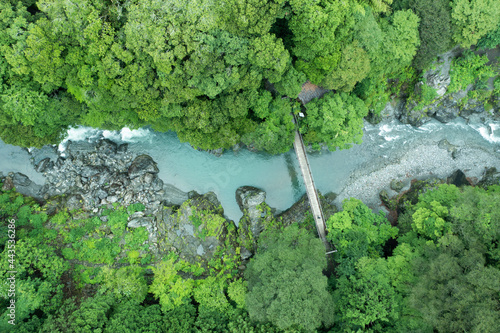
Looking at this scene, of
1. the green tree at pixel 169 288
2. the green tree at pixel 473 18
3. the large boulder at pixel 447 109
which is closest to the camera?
the green tree at pixel 473 18

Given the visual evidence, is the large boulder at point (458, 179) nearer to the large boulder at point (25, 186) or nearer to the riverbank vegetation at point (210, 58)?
the riverbank vegetation at point (210, 58)

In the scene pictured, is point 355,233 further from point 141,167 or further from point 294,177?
point 141,167

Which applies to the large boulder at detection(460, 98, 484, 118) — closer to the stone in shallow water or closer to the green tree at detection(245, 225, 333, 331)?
the green tree at detection(245, 225, 333, 331)

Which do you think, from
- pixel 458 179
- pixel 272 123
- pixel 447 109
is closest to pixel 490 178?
pixel 458 179

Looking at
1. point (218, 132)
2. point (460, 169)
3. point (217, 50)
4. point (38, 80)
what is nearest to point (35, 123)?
point (38, 80)

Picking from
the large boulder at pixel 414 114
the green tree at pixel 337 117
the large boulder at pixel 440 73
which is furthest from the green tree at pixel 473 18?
the green tree at pixel 337 117

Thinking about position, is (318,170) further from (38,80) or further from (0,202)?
(0,202)

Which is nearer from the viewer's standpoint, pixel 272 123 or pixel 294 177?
pixel 272 123
